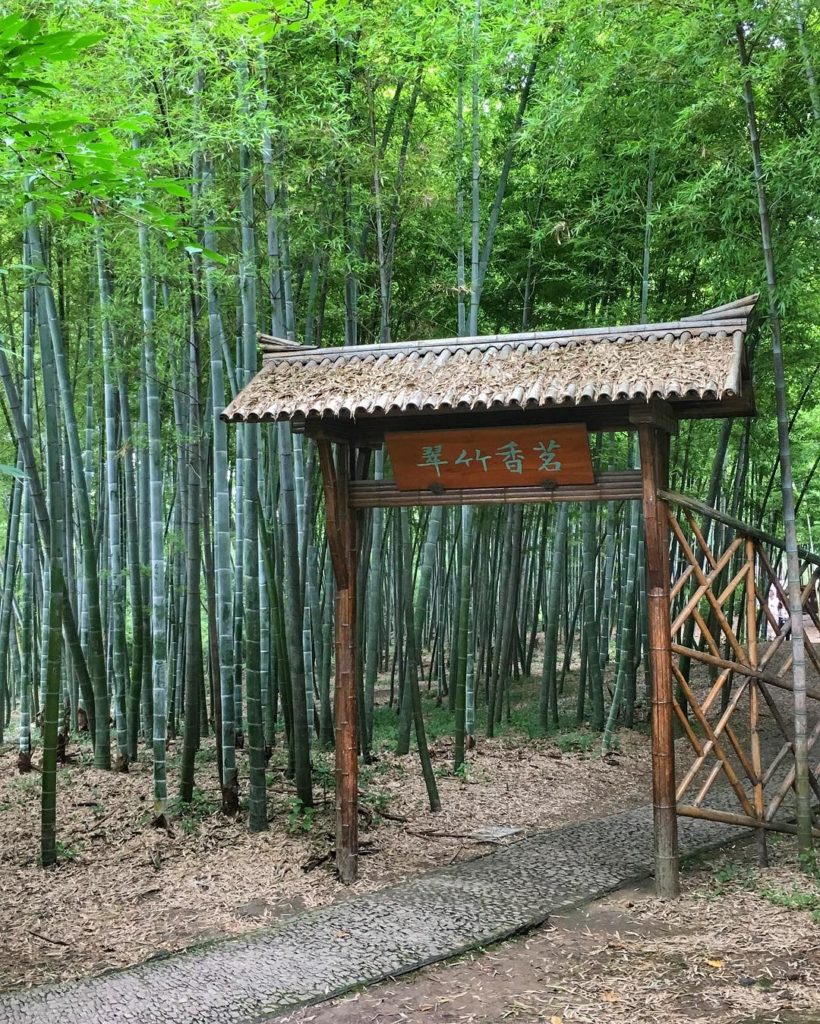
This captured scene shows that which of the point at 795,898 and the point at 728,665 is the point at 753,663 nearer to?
the point at 728,665

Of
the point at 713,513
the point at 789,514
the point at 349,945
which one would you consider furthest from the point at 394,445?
the point at 349,945

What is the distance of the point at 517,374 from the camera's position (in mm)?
3941

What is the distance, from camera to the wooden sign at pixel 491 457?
13.3 feet

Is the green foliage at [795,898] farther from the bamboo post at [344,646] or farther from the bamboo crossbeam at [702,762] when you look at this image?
the bamboo post at [344,646]

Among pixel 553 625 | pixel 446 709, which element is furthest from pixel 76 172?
pixel 446 709

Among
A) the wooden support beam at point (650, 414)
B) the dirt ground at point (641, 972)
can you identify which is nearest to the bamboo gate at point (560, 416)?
the wooden support beam at point (650, 414)

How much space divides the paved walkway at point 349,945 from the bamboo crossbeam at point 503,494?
5.94 ft

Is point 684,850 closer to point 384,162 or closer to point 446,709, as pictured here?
point 384,162

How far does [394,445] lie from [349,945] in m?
2.19

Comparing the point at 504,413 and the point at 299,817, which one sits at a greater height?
the point at 504,413

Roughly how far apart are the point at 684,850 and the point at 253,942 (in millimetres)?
2332

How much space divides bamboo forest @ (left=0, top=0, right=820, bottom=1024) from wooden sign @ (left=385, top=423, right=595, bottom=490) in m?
0.02

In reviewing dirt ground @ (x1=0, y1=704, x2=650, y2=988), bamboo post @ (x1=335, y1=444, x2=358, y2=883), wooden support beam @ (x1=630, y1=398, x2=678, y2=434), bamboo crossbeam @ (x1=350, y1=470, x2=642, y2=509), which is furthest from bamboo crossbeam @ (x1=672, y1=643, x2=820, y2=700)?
dirt ground @ (x1=0, y1=704, x2=650, y2=988)

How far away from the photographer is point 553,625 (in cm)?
777
